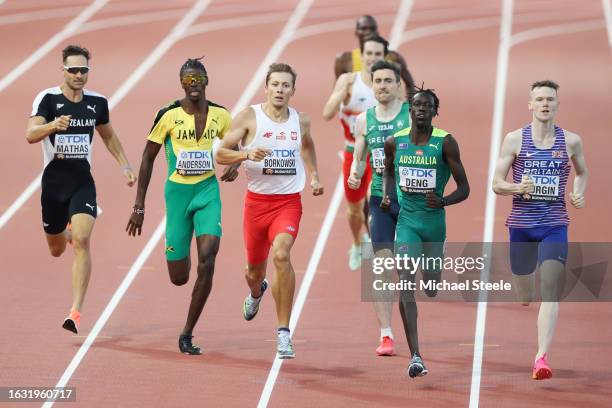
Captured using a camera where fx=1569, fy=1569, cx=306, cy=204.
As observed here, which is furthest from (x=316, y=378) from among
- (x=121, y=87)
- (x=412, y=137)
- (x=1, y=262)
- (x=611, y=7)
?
(x=611, y=7)

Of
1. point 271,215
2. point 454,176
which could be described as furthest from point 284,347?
point 454,176

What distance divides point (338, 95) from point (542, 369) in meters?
4.10

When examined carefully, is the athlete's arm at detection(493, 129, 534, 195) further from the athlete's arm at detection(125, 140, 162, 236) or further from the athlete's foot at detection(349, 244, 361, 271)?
the athlete's foot at detection(349, 244, 361, 271)

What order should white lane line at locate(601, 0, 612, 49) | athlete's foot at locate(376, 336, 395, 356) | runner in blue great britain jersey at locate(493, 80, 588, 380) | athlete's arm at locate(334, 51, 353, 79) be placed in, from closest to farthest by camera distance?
1. runner in blue great britain jersey at locate(493, 80, 588, 380)
2. athlete's foot at locate(376, 336, 395, 356)
3. athlete's arm at locate(334, 51, 353, 79)
4. white lane line at locate(601, 0, 612, 49)

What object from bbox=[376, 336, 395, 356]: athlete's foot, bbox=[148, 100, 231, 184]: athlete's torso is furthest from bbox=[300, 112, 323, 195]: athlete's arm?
bbox=[376, 336, 395, 356]: athlete's foot

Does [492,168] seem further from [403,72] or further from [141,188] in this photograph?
[141,188]

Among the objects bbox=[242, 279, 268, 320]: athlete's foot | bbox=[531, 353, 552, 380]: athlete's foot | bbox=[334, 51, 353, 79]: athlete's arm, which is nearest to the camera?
bbox=[531, 353, 552, 380]: athlete's foot

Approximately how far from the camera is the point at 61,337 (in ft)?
38.0

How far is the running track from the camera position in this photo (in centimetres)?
1054

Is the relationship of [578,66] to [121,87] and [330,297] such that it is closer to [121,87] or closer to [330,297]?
[121,87]

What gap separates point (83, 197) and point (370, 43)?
3.09 m

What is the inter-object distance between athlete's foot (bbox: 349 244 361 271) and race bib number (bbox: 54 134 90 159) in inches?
127

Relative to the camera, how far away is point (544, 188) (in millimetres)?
10438

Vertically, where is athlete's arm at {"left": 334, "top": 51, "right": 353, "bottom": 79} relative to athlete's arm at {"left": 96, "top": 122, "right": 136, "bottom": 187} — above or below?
above
